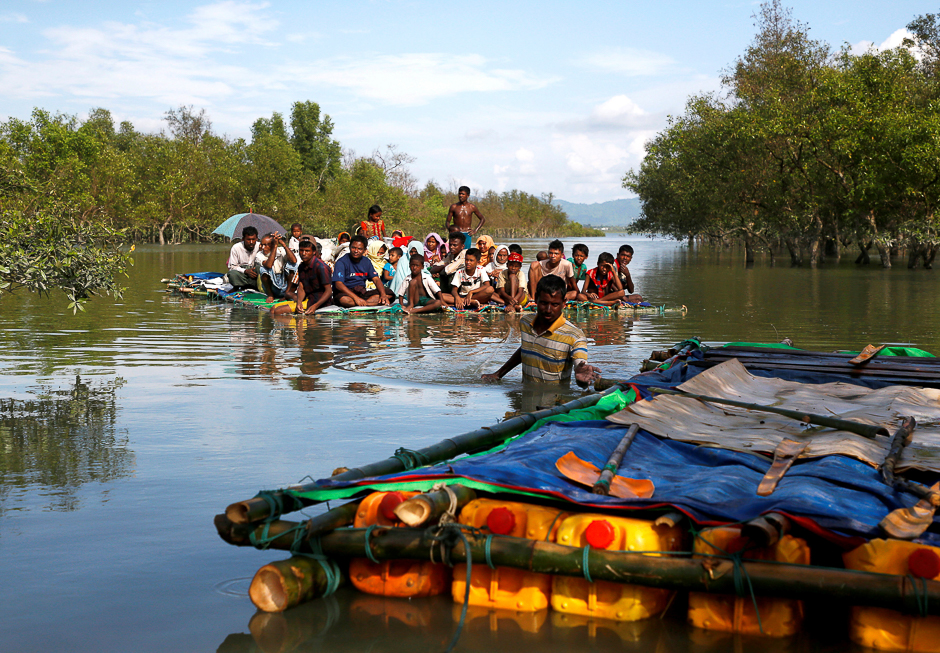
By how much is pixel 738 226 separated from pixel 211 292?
28.7 metres

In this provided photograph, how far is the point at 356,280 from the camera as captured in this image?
48.3 feet

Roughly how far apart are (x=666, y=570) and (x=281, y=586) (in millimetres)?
1449

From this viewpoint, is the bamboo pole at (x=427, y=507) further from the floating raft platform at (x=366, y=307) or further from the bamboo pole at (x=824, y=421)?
the floating raft platform at (x=366, y=307)

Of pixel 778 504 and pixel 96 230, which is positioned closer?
pixel 778 504

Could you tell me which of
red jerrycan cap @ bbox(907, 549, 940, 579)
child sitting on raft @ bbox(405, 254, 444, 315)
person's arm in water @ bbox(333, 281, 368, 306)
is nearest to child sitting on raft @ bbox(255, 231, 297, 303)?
person's arm in water @ bbox(333, 281, 368, 306)

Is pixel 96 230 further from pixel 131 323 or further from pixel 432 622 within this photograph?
pixel 432 622

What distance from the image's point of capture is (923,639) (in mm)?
2834

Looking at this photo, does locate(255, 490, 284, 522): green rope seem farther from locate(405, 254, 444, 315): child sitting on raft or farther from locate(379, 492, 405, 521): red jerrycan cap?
locate(405, 254, 444, 315): child sitting on raft

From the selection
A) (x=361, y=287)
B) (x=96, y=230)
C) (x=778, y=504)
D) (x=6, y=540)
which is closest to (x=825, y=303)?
(x=361, y=287)

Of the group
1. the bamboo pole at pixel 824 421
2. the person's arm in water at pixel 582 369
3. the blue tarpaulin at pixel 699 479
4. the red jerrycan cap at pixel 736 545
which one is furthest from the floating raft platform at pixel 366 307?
the red jerrycan cap at pixel 736 545

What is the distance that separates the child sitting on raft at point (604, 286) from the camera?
1540cm

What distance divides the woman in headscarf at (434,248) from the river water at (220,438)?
2.96 meters

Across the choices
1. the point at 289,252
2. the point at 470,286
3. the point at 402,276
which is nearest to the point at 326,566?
the point at 470,286

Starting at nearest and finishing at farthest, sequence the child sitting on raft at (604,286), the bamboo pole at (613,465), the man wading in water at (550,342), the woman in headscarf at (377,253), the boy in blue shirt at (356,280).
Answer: the bamboo pole at (613,465), the man wading in water at (550,342), the boy in blue shirt at (356,280), the child sitting on raft at (604,286), the woman in headscarf at (377,253)
